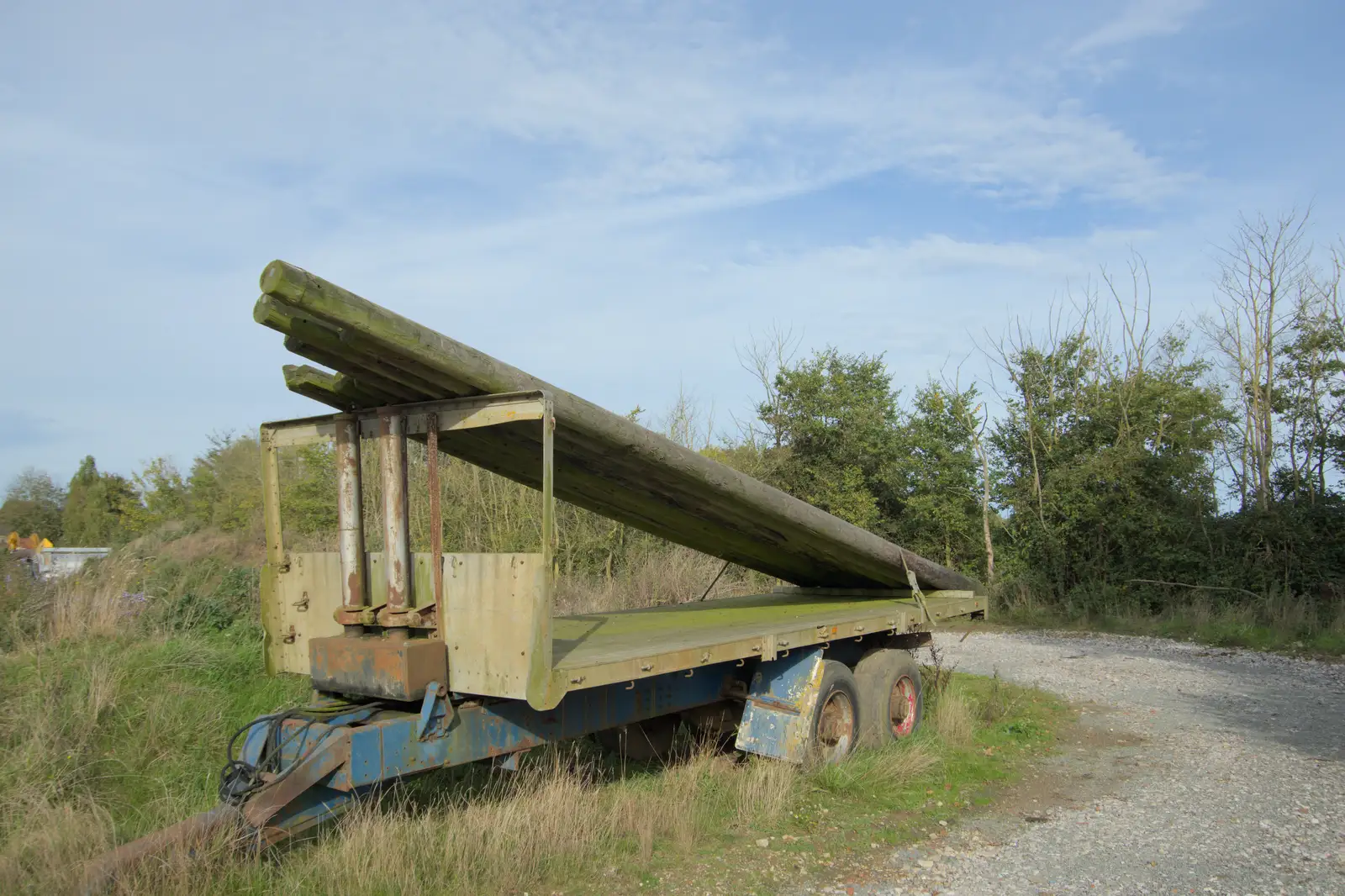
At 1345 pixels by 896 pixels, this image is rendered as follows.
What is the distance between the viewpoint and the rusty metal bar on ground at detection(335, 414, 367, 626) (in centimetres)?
493

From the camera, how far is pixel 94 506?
1342 inches

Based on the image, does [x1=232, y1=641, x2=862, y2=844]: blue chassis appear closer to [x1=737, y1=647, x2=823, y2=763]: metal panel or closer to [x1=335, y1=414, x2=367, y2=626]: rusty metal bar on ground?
[x1=335, y1=414, x2=367, y2=626]: rusty metal bar on ground

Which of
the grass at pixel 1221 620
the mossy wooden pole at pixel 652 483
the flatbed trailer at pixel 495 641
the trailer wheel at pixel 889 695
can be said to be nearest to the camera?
the mossy wooden pole at pixel 652 483

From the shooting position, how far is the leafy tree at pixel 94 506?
106 feet

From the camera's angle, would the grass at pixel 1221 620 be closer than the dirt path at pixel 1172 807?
No

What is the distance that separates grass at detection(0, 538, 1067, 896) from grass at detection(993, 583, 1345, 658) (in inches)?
272

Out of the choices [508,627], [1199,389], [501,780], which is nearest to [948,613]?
[501,780]

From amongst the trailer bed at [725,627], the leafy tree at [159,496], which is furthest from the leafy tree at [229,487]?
the trailer bed at [725,627]

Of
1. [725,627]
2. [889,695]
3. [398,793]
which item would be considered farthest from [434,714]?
[889,695]

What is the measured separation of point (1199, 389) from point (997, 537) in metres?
5.10

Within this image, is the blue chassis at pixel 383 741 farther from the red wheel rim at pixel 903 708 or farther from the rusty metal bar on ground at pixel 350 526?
the red wheel rim at pixel 903 708

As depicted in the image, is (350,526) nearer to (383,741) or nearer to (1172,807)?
(383,741)

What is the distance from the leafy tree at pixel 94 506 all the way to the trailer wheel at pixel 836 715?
30.0 m

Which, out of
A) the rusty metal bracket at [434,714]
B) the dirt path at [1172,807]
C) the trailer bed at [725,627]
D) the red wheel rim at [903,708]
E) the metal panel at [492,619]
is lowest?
the dirt path at [1172,807]
